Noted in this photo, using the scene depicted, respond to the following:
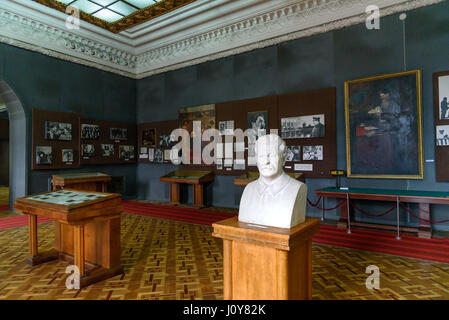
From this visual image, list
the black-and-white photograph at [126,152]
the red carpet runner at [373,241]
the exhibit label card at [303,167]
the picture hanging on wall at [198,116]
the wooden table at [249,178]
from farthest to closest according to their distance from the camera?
the black-and-white photograph at [126,152]
the picture hanging on wall at [198,116]
the exhibit label card at [303,167]
the wooden table at [249,178]
the red carpet runner at [373,241]

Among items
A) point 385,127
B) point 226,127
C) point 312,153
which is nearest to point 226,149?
point 226,127

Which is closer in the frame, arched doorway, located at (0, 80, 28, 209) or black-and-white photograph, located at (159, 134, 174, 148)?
arched doorway, located at (0, 80, 28, 209)

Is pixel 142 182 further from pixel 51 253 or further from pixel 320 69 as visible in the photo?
pixel 320 69

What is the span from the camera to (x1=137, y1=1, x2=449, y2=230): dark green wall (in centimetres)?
641

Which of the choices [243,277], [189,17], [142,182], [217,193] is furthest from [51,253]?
[189,17]

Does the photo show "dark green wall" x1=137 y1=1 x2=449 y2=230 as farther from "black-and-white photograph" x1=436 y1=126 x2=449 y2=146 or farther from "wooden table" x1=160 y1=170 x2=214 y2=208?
"wooden table" x1=160 y1=170 x2=214 y2=208

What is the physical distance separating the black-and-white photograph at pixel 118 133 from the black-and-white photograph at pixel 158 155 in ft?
4.86

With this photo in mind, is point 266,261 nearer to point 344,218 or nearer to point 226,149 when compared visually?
point 344,218

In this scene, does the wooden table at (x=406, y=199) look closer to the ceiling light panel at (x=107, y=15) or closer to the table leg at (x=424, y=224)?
the table leg at (x=424, y=224)

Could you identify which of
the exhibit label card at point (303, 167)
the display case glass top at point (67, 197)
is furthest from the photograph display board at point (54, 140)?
the exhibit label card at point (303, 167)

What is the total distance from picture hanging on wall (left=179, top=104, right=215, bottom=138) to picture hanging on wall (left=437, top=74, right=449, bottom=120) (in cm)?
647

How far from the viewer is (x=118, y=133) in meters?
11.3

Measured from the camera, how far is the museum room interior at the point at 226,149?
3.31 meters

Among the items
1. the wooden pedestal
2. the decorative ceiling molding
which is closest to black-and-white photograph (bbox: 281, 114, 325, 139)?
the decorative ceiling molding
